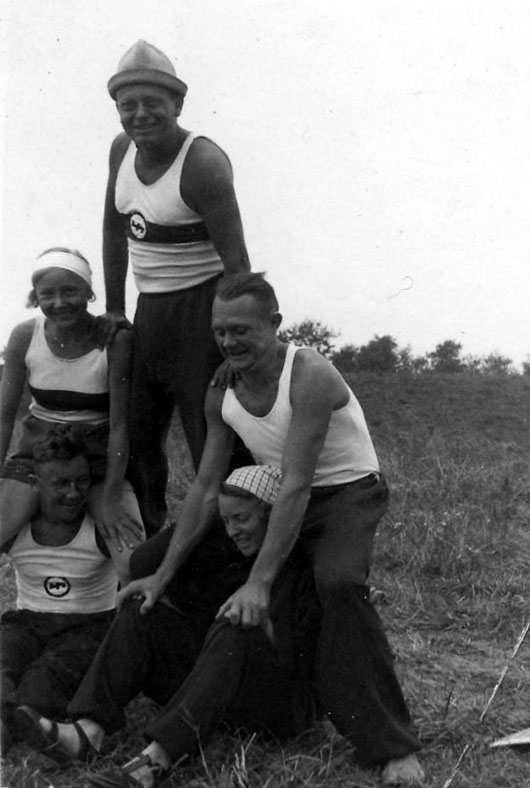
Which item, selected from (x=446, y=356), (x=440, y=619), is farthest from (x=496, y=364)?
(x=440, y=619)

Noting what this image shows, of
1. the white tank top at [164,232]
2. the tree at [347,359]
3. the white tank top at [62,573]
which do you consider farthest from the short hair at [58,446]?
the tree at [347,359]

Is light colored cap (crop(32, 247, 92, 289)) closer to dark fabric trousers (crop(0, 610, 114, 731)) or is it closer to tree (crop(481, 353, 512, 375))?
dark fabric trousers (crop(0, 610, 114, 731))

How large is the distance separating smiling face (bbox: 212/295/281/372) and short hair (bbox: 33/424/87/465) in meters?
0.83

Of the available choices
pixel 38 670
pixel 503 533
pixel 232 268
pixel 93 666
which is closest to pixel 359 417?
pixel 232 268

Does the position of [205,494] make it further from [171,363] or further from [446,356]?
[446,356]

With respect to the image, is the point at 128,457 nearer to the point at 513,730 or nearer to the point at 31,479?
the point at 31,479

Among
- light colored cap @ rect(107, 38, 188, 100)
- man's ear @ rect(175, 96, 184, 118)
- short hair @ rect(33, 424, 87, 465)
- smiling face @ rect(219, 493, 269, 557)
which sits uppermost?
light colored cap @ rect(107, 38, 188, 100)

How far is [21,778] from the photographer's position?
10.1ft

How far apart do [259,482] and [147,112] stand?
4.70 ft

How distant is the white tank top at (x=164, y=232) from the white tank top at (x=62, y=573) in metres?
1.02

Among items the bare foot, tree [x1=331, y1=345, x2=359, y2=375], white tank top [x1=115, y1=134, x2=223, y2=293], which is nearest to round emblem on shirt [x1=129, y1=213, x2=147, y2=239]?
white tank top [x1=115, y1=134, x2=223, y2=293]

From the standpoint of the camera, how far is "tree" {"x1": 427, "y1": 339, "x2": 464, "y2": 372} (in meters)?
15.1

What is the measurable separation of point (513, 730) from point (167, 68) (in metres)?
2.68

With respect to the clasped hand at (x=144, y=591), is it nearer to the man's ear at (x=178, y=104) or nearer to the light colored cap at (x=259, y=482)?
the light colored cap at (x=259, y=482)
